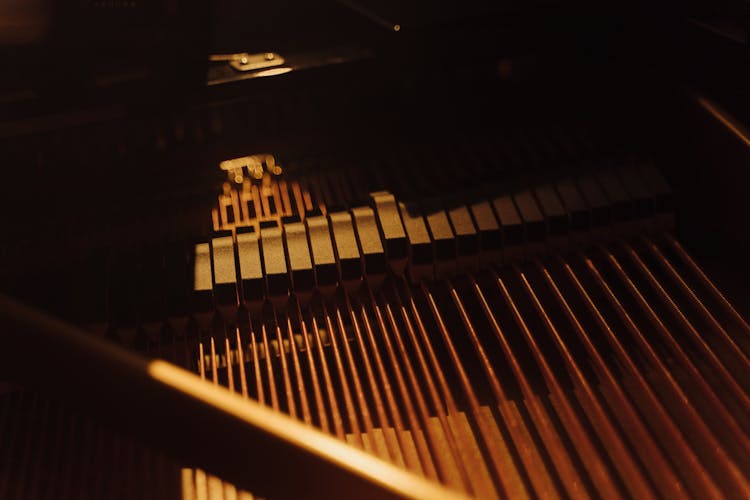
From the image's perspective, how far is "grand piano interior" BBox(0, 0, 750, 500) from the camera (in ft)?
3.87

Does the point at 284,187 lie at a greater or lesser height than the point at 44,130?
lesser

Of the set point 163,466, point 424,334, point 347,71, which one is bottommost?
point 163,466

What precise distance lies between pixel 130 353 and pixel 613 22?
1224 mm

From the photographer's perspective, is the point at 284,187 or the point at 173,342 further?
the point at 284,187

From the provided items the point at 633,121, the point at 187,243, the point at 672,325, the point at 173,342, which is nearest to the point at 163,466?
the point at 173,342

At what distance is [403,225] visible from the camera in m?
1.38

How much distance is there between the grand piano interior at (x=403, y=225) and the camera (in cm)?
118

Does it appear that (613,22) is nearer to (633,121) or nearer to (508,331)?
(633,121)

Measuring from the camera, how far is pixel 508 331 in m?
1.42

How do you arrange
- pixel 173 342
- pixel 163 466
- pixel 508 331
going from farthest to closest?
pixel 508 331, pixel 173 342, pixel 163 466

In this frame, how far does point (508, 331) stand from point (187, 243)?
0.65 meters

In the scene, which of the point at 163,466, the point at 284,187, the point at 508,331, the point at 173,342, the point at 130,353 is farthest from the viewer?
the point at 284,187

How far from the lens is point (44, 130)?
4.43 ft

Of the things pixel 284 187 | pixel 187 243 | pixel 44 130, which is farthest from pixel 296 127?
pixel 44 130
